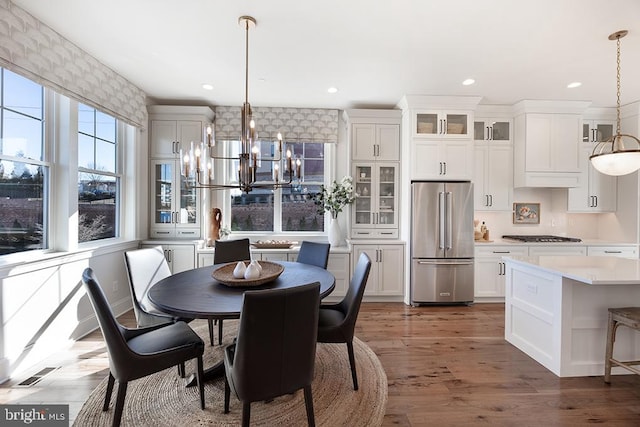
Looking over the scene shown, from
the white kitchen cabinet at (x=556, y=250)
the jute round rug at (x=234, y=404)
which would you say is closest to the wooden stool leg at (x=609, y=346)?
the jute round rug at (x=234, y=404)

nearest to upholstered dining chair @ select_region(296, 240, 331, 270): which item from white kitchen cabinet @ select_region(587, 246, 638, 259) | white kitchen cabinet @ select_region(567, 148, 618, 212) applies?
white kitchen cabinet @ select_region(587, 246, 638, 259)

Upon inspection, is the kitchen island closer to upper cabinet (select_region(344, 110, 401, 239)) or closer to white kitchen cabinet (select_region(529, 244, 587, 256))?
white kitchen cabinet (select_region(529, 244, 587, 256))

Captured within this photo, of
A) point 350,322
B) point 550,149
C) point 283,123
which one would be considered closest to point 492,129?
point 550,149

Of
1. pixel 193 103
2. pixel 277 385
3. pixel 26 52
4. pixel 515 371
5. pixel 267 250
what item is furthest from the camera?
pixel 193 103

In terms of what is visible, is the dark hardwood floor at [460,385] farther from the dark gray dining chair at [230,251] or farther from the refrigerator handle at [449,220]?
the dark gray dining chair at [230,251]

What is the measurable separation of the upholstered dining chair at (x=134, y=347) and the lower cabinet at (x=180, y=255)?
2.03 meters

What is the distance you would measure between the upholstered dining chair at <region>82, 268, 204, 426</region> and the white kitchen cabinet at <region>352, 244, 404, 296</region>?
2615 mm

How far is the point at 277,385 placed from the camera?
156cm

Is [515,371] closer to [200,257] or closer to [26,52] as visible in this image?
[200,257]

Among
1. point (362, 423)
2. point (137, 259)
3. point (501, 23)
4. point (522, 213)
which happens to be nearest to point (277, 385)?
point (362, 423)

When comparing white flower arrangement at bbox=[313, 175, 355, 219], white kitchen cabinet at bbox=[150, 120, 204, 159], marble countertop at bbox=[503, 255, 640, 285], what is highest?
white kitchen cabinet at bbox=[150, 120, 204, 159]

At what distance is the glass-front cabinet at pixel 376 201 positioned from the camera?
4.34m

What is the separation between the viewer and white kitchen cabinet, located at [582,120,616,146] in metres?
4.40

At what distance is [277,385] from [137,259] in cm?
169
